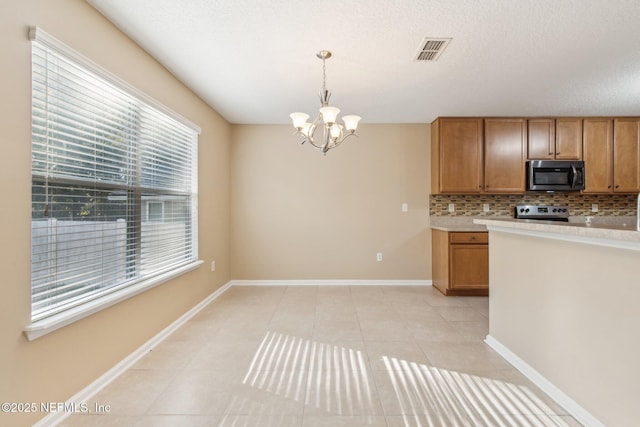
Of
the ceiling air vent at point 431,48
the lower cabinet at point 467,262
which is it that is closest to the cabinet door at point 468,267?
the lower cabinet at point 467,262

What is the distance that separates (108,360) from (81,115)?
1530mm

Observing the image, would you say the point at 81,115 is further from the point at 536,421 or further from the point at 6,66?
the point at 536,421

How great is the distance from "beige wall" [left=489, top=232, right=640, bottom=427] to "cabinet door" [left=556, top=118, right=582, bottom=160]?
2.68 m

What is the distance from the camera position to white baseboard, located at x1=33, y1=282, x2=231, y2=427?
157cm

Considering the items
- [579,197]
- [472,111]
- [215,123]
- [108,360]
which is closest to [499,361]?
[108,360]

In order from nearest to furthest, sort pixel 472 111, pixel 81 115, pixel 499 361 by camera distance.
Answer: pixel 81 115
pixel 499 361
pixel 472 111

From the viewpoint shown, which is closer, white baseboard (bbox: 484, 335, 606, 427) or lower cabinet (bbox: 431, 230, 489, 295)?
white baseboard (bbox: 484, 335, 606, 427)

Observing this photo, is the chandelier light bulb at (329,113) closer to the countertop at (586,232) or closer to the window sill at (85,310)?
the countertop at (586,232)

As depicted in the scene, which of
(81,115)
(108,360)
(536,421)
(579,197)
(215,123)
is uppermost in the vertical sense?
(215,123)

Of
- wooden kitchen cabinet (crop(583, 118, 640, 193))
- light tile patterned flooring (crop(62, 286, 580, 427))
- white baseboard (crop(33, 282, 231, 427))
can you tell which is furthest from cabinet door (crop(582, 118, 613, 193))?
white baseboard (crop(33, 282, 231, 427))

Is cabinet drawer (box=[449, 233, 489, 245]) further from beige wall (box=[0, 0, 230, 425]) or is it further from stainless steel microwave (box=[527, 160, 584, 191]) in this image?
beige wall (box=[0, 0, 230, 425])

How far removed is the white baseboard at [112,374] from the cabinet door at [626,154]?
5.58 meters

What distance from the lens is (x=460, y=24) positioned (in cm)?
204

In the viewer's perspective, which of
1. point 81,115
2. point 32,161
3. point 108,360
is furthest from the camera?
point 108,360
